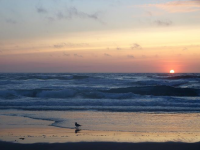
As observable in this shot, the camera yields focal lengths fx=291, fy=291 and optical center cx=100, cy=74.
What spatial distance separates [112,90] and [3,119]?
66.0 feet

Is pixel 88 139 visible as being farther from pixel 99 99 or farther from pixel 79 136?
pixel 99 99

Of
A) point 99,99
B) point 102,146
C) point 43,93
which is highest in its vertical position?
point 43,93

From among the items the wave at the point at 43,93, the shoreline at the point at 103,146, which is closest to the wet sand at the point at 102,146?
the shoreline at the point at 103,146

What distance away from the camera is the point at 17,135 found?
9453 millimetres

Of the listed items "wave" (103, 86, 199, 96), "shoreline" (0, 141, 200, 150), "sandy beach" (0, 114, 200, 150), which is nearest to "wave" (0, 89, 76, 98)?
"wave" (103, 86, 199, 96)

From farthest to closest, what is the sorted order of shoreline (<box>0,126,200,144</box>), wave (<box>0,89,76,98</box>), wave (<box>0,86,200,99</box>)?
wave (<box>0,89,76,98</box>) → wave (<box>0,86,200,99</box>) → shoreline (<box>0,126,200,144</box>)

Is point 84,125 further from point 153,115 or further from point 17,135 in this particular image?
point 153,115

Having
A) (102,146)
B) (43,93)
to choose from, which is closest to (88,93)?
(43,93)

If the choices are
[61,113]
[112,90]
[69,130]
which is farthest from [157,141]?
[112,90]

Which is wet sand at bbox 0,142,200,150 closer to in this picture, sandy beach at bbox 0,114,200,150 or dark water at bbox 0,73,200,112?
sandy beach at bbox 0,114,200,150

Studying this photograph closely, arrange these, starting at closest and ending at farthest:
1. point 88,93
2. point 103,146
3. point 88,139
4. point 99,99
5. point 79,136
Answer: point 103,146 → point 88,139 → point 79,136 → point 99,99 → point 88,93

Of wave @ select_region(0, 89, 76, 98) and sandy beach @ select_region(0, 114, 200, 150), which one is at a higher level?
wave @ select_region(0, 89, 76, 98)

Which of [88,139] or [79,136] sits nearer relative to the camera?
[88,139]

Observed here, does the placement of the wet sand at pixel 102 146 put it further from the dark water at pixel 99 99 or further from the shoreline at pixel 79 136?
the dark water at pixel 99 99
